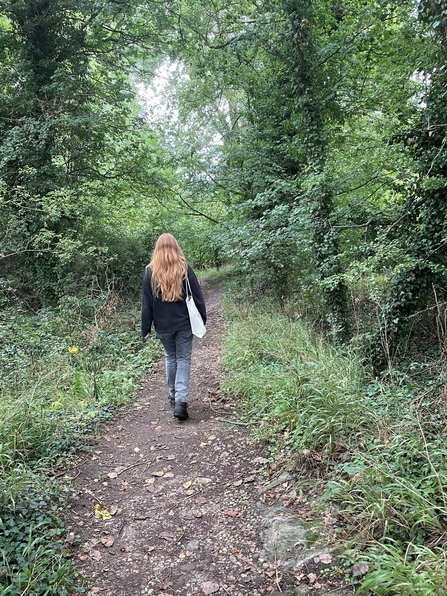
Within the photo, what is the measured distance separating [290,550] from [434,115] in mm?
5569

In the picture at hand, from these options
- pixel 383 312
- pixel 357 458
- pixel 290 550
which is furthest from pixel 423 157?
pixel 290 550

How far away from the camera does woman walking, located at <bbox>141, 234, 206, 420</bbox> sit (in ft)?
15.2

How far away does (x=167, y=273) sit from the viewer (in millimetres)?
4602

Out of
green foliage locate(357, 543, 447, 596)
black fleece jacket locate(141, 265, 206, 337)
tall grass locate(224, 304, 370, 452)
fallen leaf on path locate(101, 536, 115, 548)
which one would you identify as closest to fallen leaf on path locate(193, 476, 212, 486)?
tall grass locate(224, 304, 370, 452)

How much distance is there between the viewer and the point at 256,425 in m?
4.31

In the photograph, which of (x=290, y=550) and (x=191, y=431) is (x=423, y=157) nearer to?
(x=191, y=431)

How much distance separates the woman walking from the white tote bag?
0.05 meters

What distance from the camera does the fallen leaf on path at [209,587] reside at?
236cm

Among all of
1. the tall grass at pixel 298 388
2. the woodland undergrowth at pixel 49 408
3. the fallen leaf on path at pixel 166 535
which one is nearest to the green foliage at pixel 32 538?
the woodland undergrowth at pixel 49 408

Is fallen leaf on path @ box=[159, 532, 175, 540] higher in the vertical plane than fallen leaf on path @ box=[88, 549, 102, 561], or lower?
lower

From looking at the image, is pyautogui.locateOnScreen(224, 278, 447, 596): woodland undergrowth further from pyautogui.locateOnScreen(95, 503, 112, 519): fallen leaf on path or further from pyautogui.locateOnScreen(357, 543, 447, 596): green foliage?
pyautogui.locateOnScreen(95, 503, 112, 519): fallen leaf on path

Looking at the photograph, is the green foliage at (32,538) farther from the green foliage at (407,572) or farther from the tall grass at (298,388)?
the tall grass at (298,388)

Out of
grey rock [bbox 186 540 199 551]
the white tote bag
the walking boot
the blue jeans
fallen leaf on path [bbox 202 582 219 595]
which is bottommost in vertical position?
fallen leaf on path [bbox 202 582 219 595]

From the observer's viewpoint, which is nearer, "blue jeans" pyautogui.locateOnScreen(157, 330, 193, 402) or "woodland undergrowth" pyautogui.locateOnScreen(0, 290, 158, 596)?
"woodland undergrowth" pyautogui.locateOnScreen(0, 290, 158, 596)
